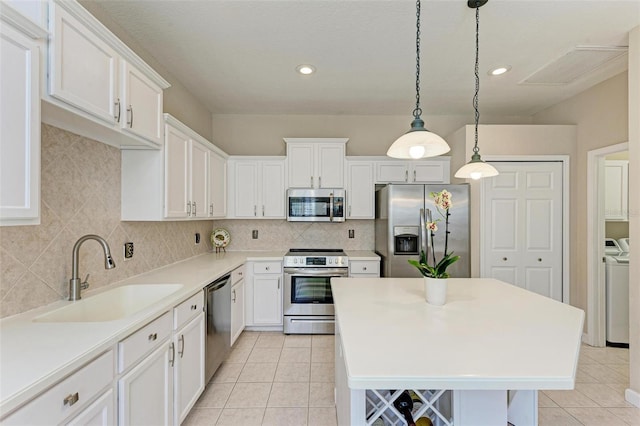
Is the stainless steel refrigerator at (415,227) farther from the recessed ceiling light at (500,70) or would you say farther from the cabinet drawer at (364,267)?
the recessed ceiling light at (500,70)

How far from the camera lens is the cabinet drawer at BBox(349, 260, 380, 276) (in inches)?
139

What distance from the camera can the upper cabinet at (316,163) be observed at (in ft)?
12.5

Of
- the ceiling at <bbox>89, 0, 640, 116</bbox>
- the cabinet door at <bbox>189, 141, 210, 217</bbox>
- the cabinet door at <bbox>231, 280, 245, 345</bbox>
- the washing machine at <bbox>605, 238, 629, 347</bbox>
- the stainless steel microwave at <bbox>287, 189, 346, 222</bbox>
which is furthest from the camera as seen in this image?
the stainless steel microwave at <bbox>287, 189, 346, 222</bbox>

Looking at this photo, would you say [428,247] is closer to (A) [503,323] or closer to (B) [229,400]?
(A) [503,323]

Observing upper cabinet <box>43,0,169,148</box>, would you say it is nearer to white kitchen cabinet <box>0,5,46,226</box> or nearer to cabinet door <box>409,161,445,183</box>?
white kitchen cabinet <box>0,5,46,226</box>

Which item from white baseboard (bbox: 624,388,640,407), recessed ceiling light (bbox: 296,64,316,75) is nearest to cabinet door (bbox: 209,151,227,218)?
recessed ceiling light (bbox: 296,64,316,75)

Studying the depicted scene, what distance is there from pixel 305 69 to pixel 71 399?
277cm

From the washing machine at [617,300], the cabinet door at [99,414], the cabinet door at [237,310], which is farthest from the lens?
the washing machine at [617,300]

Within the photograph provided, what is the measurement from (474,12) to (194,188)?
2603 millimetres

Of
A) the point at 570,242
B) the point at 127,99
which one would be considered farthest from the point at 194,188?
the point at 570,242

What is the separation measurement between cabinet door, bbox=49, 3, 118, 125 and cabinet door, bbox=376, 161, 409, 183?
290cm

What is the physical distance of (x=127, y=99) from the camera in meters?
1.73

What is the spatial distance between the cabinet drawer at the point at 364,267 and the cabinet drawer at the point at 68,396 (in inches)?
103

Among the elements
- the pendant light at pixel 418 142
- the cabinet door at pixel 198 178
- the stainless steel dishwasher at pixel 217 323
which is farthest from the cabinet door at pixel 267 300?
the pendant light at pixel 418 142
